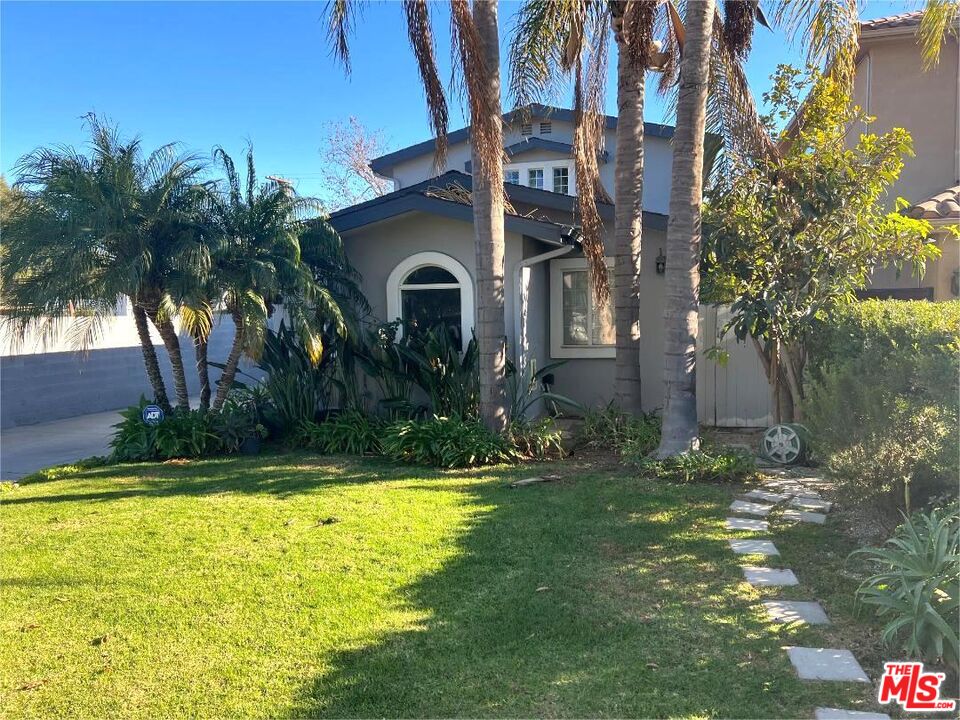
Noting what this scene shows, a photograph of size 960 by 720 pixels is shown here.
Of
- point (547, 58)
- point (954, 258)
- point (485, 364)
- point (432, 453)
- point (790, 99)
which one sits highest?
point (547, 58)

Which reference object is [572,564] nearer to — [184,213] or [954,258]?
[184,213]

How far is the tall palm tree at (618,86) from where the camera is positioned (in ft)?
27.9

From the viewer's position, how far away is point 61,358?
1340 centimetres

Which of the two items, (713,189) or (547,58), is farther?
(547,58)

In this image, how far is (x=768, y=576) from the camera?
4.54 m

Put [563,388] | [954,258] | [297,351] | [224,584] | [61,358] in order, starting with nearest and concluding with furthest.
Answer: [224,584]
[954,258]
[297,351]
[563,388]
[61,358]

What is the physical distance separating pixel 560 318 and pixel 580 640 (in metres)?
7.88

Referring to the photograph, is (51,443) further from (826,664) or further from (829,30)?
(829,30)

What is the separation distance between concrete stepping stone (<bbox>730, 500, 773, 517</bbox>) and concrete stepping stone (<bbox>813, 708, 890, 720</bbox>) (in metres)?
2.95

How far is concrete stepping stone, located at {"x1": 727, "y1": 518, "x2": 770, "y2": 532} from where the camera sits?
5500 mm

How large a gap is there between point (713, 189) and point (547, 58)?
2880 millimetres

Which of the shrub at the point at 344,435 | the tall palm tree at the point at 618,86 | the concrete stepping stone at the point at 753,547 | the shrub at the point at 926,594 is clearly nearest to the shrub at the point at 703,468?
the concrete stepping stone at the point at 753,547

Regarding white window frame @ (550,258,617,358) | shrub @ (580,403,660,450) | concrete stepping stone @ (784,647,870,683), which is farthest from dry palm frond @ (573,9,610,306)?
concrete stepping stone @ (784,647,870,683)

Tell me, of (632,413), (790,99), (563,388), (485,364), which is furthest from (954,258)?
(485,364)
